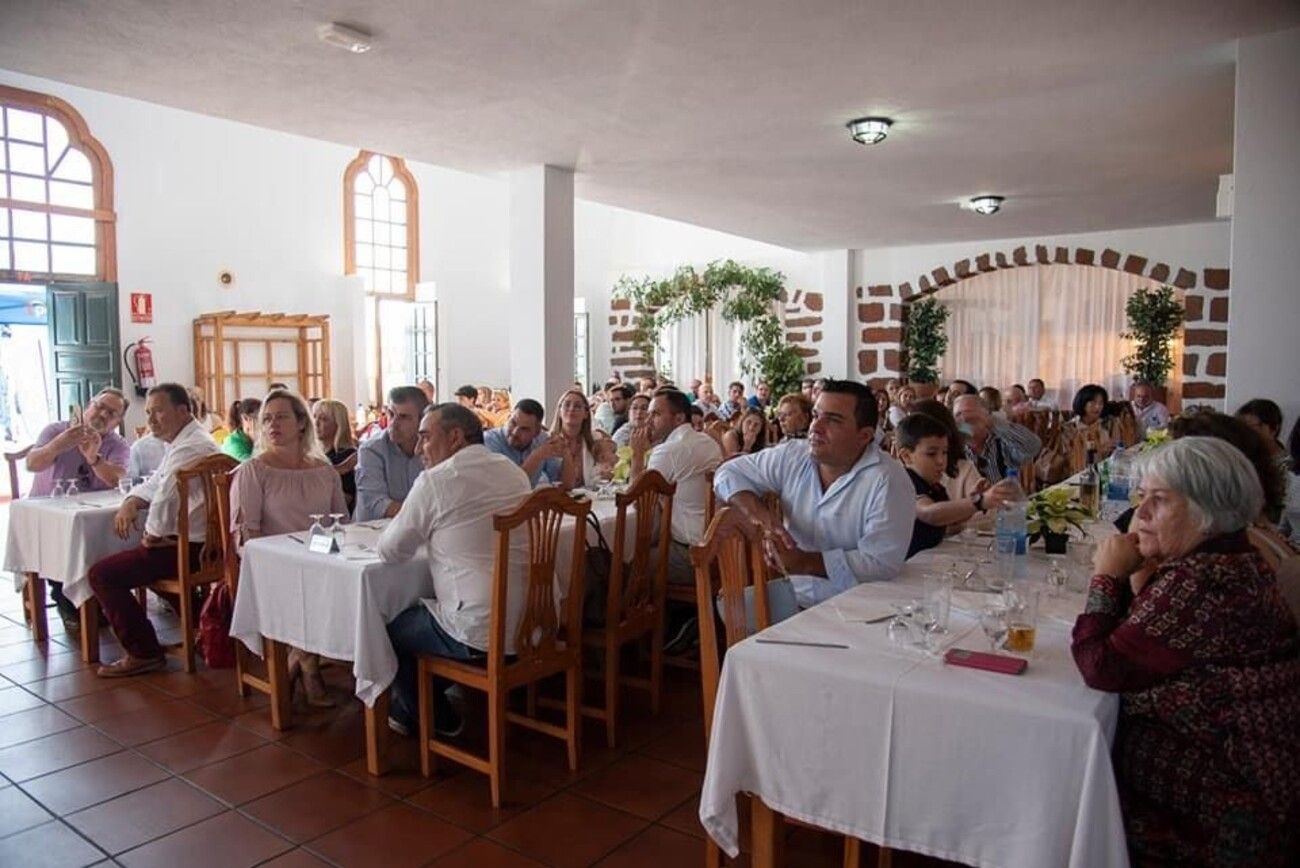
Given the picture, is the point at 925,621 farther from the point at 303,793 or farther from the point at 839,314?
the point at 839,314

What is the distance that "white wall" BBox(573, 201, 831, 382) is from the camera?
1341 centimetres

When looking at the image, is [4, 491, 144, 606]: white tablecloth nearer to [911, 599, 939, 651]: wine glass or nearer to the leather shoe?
the leather shoe

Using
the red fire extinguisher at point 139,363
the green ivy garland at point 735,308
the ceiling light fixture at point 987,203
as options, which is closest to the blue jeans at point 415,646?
the ceiling light fixture at point 987,203

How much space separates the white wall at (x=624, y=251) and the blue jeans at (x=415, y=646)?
10319 mm

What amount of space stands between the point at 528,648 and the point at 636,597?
2.25 ft

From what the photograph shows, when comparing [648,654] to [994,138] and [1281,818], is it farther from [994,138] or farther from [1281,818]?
[994,138]

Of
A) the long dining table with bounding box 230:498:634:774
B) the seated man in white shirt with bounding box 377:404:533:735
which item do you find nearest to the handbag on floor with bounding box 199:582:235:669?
the long dining table with bounding box 230:498:634:774

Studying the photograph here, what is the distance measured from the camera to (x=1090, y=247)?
32.3 feet

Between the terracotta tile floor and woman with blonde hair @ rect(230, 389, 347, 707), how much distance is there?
215 millimetres

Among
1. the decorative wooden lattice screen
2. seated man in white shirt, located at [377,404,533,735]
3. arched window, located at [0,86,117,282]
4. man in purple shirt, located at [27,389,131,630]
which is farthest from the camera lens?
the decorative wooden lattice screen

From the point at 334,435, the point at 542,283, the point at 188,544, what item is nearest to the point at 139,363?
the point at 542,283

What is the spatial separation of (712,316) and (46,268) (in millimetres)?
8097

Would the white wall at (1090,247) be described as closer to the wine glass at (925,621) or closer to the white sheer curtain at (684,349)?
the white sheer curtain at (684,349)

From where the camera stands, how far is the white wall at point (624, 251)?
13.4 meters
